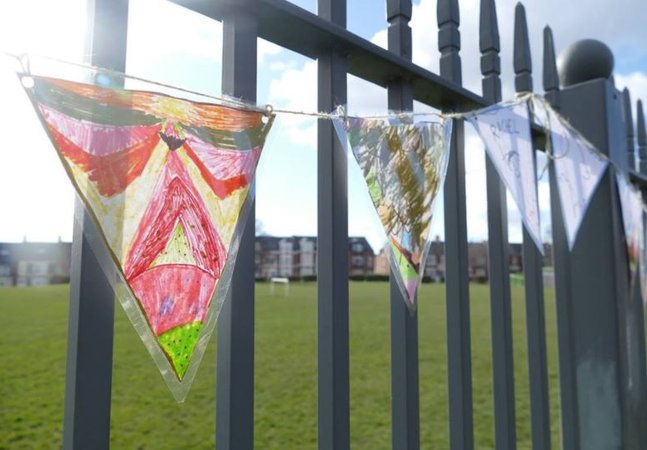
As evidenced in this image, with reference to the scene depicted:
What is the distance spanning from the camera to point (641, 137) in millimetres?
2461

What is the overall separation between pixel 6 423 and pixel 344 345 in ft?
15.1

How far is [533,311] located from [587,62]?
3.39 feet

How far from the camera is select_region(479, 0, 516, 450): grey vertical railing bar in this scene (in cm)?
143

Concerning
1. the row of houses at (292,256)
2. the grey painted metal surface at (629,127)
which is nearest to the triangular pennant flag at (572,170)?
the grey painted metal surface at (629,127)

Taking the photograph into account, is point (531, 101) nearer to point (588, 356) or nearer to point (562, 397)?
point (588, 356)

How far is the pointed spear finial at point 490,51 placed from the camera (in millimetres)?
1562

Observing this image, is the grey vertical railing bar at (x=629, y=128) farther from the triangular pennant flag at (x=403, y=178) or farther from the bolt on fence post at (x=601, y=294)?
the triangular pennant flag at (x=403, y=178)

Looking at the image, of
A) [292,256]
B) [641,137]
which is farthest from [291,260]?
[641,137]

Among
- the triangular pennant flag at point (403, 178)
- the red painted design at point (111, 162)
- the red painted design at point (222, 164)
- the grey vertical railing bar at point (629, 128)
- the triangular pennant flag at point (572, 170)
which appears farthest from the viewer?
the grey vertical railing bar at point (629, 128)

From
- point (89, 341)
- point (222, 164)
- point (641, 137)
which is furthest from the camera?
point (641, 137)

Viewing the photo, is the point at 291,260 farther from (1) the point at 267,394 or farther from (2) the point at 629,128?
(2) the point at 629,128

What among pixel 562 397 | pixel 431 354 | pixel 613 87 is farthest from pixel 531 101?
pixel 431 354

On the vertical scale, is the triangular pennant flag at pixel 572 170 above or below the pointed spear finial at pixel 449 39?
below

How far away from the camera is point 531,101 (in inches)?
63.4
